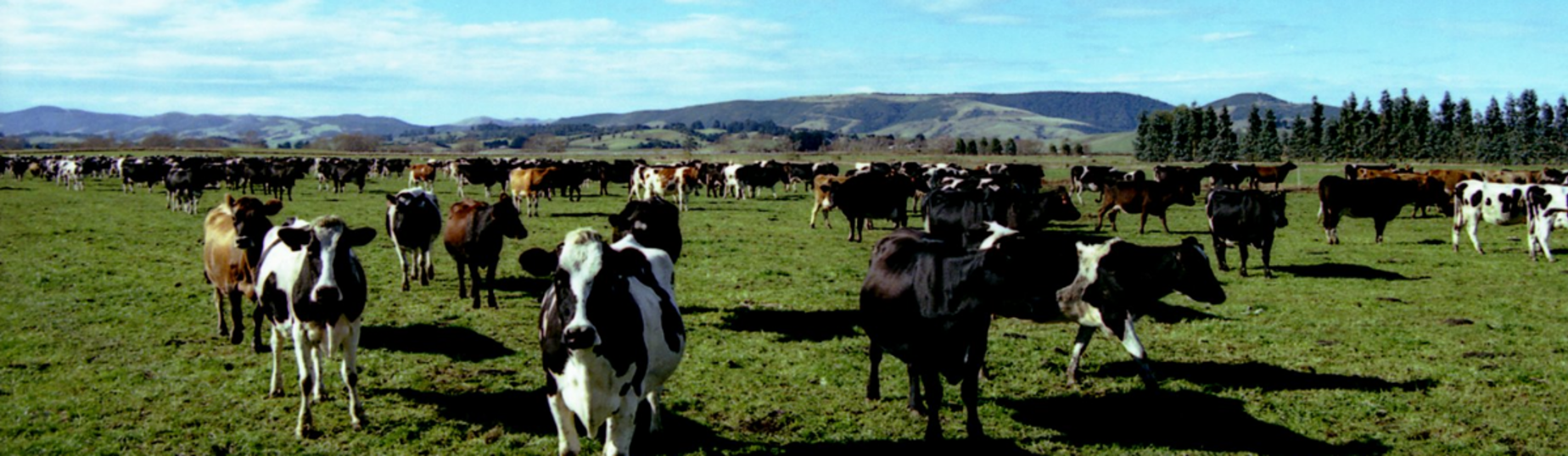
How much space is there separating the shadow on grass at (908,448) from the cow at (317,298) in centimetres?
420

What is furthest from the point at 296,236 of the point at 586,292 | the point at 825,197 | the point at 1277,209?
the point at 825,197

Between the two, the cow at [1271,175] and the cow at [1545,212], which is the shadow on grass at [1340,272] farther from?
the cow at [1271,175]

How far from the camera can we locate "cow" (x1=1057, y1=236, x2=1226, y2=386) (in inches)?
361

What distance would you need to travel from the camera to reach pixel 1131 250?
955 centimetres

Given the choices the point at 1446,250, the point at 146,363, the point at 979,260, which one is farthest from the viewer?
the point at 1446,250

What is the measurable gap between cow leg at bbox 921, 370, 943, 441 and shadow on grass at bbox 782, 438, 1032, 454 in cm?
7

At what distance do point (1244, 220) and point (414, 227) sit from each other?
16.4 meters

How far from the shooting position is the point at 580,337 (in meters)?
5.62

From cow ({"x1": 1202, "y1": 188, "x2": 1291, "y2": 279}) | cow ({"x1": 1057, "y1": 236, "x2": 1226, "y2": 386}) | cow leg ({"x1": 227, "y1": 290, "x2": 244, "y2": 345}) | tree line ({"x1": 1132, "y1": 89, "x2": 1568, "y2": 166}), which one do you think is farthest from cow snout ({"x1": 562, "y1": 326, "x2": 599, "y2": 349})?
tree line ({"x1": 1132, "y1": 89, "x2": 1568, "y2": 166})

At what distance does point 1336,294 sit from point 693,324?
37.9ft

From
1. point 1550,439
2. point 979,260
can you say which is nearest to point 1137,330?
point 1550,439

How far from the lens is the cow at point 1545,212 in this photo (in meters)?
19.9

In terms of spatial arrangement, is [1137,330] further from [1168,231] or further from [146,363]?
[1168,231]

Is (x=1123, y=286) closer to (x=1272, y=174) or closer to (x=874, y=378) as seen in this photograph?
(x=874, y=378)
